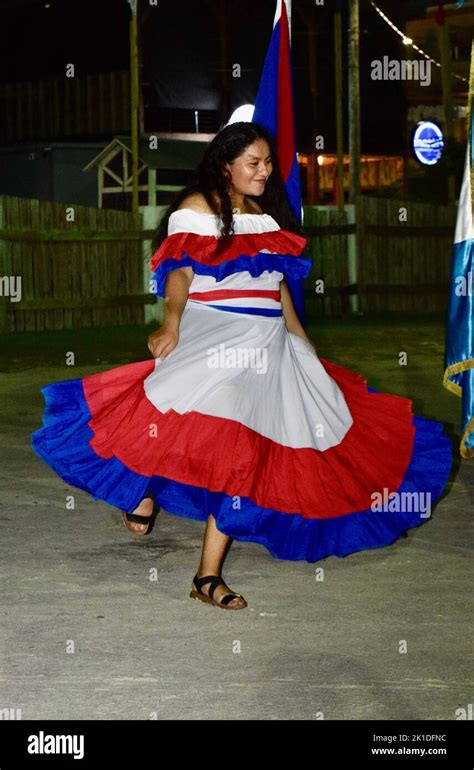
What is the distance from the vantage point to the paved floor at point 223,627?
14.2 feet

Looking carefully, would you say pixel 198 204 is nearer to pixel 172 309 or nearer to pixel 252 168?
pixel 252 168

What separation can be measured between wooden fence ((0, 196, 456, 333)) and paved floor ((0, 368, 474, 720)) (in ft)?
41.7

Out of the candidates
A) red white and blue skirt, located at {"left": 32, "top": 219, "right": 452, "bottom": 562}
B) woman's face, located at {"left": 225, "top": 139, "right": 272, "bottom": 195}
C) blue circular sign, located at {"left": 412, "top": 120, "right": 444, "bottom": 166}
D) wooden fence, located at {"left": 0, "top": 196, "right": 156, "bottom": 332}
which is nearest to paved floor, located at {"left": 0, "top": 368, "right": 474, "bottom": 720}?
red white and blue skirt, located at {"left": 32, "top": 219, "right": 452, "bottom": 562}

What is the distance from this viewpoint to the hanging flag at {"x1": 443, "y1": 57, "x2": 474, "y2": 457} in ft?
23.0

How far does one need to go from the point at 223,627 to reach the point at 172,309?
133 cm

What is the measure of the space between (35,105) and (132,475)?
3067 cm

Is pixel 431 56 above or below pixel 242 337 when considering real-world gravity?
above

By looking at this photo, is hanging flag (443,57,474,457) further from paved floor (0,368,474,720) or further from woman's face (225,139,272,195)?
woman's face (225,139,272,195)

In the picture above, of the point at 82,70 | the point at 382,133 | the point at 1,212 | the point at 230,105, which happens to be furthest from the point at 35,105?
the point at 1,212

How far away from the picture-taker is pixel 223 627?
5227mm

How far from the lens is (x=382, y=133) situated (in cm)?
3847

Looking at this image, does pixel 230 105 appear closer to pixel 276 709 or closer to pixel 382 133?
pixel 382 133

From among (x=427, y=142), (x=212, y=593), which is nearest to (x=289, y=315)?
(x=212, y=593)

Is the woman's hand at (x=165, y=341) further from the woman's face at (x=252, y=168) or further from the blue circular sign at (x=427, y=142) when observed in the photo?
the blue circular sign at (x=427, y=142)
